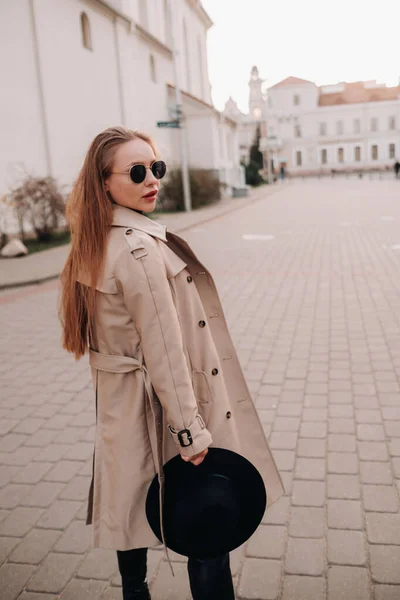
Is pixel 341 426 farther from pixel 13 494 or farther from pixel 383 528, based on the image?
pixel 13 494

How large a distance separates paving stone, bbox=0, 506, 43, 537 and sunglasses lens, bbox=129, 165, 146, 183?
2.25 metres

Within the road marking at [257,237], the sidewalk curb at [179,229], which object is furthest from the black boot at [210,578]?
the road marking at [257,237]

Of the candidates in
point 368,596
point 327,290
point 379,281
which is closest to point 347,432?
point 368,596

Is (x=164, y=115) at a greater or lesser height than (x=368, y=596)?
greater

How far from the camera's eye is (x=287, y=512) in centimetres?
334

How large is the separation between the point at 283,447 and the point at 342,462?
1.46ft

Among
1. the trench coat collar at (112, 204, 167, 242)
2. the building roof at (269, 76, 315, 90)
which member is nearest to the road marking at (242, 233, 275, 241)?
the trench coat collar at (112, 204, 167, 242)

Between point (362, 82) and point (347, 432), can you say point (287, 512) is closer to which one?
point (347, 432)

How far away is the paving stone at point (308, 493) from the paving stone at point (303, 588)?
2.15ft

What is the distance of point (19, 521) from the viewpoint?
3.42 metres

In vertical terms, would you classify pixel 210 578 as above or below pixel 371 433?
above

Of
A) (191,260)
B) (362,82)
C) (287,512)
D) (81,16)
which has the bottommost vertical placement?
(287,512)

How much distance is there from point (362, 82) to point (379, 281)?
98.2 metres

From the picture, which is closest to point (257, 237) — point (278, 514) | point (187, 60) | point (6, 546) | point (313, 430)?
point (313, 430)
